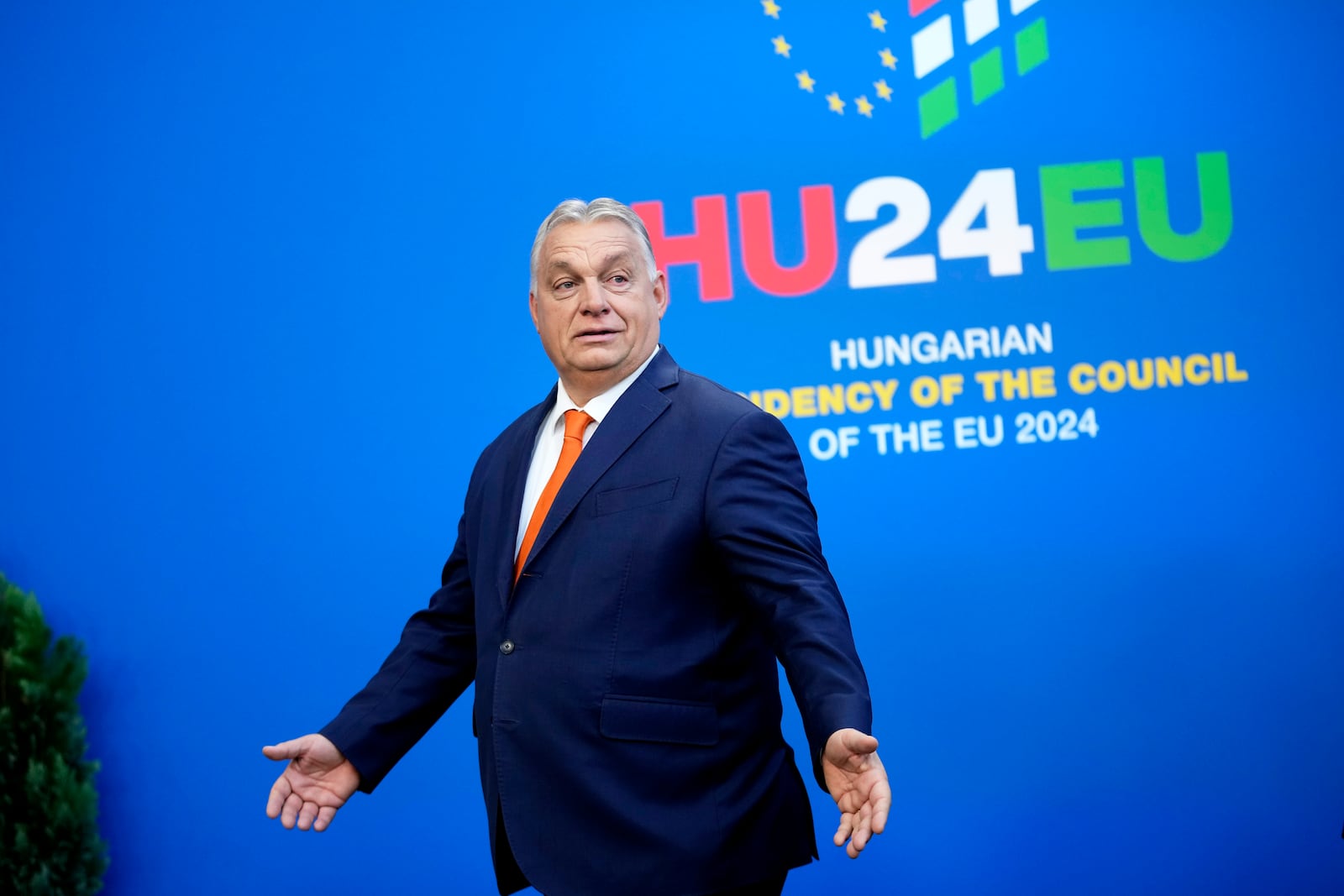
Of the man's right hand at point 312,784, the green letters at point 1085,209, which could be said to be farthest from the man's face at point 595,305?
the green letters at point 1085,209

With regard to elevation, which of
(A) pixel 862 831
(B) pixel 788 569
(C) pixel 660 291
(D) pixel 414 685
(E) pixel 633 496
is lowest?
(A) pixel 862 831

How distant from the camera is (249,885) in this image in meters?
3.69

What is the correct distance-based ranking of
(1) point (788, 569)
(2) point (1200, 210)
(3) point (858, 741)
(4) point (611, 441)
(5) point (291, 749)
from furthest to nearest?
(2) point (1200, 210), (5) point (291, 749), (4) point (611, 441), (1) point (788, 569), (3) point (858, 741)

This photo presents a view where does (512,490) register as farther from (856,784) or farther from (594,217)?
(856,784)

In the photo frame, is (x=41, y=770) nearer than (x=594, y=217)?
No

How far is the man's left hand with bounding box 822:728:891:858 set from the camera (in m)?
1.54

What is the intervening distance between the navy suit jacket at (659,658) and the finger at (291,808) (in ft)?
1.19

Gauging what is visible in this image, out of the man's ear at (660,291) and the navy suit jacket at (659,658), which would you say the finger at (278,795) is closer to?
the navy suit jacket at (659,658)

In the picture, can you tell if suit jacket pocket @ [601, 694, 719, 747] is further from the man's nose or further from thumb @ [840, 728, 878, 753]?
the man's nose

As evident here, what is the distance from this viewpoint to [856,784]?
1.59 m

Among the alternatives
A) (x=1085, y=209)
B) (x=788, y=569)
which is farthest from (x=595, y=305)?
(x=1085, y=209)

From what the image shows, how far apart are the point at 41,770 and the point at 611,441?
248 cm

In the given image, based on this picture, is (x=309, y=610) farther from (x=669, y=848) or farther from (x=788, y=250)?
(x=669, y=848)

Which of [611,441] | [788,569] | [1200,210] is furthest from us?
[1200,210]
